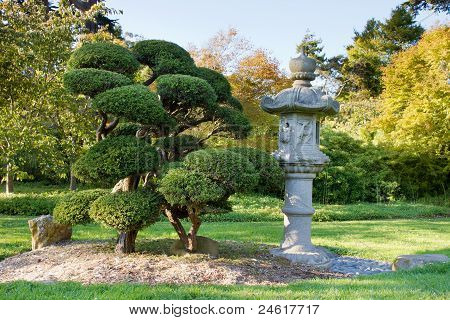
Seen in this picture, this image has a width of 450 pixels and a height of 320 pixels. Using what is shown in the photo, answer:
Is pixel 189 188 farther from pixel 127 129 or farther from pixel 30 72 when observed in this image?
pixel 30 72

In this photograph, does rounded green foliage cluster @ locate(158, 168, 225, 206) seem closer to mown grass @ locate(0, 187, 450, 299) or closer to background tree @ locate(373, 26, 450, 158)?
mown grass @ locate(0, 187, 450, 299)

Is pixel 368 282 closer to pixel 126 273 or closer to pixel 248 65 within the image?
pixel 126 273

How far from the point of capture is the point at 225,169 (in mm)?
4977

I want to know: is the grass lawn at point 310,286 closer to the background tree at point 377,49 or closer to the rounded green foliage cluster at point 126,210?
the rounded green foliage cluster at point 126,210

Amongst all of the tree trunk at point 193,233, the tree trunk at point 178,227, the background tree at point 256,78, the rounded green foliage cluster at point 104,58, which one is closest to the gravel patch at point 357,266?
the tree trunk at point 193,233

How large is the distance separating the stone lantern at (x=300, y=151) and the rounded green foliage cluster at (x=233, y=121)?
38 cm

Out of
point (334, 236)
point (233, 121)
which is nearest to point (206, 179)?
point (233, 121)

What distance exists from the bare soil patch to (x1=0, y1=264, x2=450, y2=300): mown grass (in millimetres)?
618

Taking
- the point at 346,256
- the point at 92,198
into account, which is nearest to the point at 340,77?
the point at 346,256

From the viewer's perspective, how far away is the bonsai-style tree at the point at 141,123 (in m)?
5.04

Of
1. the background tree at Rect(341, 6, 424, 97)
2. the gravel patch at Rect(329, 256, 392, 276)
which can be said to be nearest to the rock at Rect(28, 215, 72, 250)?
the gravel patch at Rect(329, 256, 392, 276)

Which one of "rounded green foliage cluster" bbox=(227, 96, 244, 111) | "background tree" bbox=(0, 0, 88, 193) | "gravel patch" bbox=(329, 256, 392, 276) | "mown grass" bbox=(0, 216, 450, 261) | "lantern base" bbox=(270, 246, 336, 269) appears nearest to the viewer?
"gravel patch" bbox=(329, 256, 392, 276)

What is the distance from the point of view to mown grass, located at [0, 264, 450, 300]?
11.9ft

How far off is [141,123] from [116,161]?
0.53 metres
